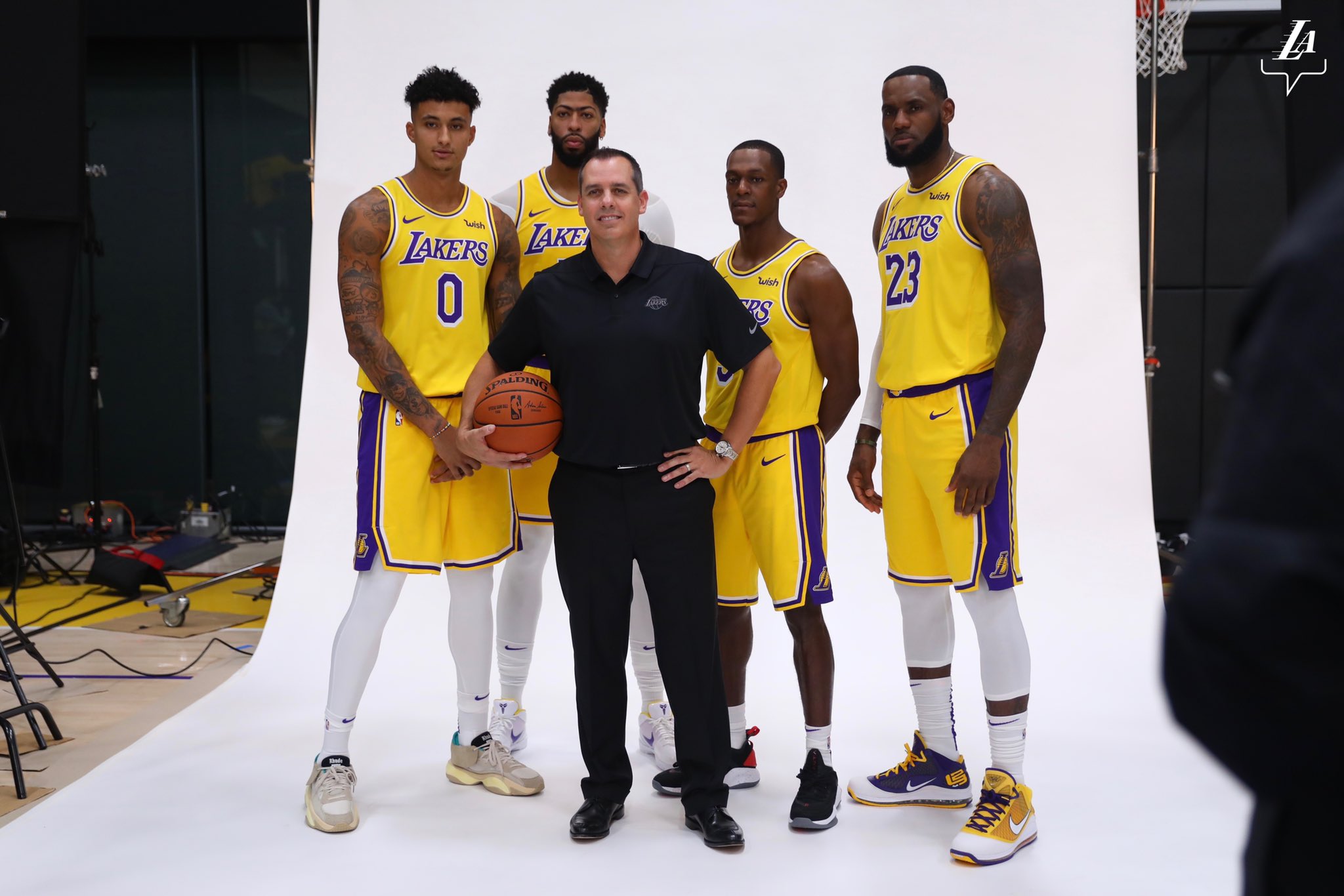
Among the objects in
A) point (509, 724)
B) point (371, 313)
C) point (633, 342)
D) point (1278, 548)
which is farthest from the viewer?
point (509, 724)

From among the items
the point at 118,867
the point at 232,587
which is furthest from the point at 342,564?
the point at 118,867

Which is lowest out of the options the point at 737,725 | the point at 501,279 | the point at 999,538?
the point at 737,725

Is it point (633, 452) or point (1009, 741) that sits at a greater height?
point (633, 452)

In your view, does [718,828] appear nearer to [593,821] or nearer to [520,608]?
[593,821]

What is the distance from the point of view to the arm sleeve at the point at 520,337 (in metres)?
2.70

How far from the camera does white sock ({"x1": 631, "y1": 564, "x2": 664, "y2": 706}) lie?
3301mm

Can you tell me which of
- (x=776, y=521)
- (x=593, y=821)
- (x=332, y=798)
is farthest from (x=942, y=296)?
(x=332, y=798)

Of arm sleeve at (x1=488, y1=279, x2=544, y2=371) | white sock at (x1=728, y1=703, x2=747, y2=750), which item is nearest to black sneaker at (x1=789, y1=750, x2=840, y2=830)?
white sock at (x1=728, y1=703, x2=747, y2=750)

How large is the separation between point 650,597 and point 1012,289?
1.16 meters

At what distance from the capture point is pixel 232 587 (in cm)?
591

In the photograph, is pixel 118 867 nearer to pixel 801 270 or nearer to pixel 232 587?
pixel 801 270

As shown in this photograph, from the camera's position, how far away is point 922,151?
2.73 metres

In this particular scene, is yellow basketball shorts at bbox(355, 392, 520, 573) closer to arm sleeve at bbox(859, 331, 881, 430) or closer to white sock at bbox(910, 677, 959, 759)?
arm sleeve at bbox(859, 331, 881, 430)

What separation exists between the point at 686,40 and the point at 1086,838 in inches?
155
